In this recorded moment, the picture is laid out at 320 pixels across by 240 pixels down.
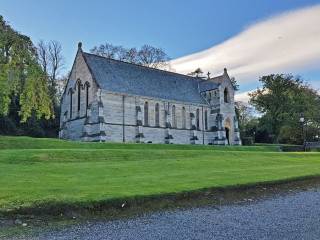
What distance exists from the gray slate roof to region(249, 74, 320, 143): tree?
18768mm

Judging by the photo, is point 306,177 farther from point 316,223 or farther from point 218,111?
point 218,111

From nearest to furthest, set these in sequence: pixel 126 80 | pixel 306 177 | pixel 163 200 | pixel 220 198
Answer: pixel 163 200 < pixel 220 198 < pixel 306 177 < pixel 126 80

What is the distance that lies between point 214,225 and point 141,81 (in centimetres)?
4168

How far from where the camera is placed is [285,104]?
7531cm

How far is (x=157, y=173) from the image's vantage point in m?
17.9

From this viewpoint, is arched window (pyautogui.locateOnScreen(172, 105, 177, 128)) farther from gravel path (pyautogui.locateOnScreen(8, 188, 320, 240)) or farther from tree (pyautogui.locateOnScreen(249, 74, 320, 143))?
gravel path (pyautogui.locateOnScreen(8, 188, 320, 240))

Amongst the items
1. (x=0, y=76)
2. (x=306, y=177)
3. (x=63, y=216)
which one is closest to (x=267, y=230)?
(x=63, y=216)

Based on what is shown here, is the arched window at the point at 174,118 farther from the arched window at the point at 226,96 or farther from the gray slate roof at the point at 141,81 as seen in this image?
the arched window at the point at 226,96

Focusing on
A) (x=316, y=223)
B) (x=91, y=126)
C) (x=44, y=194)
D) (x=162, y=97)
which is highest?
(x=162, y=97)

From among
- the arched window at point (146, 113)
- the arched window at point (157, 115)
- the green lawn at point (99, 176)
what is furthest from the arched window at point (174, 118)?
the green lawn at point (99, 176)

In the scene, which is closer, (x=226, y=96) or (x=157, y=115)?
(x=157, y=115)

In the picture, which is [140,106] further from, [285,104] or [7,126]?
[285,104]

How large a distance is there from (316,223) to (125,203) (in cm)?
532

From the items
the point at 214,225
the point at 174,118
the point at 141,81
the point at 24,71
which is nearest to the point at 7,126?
the point at 141,81
